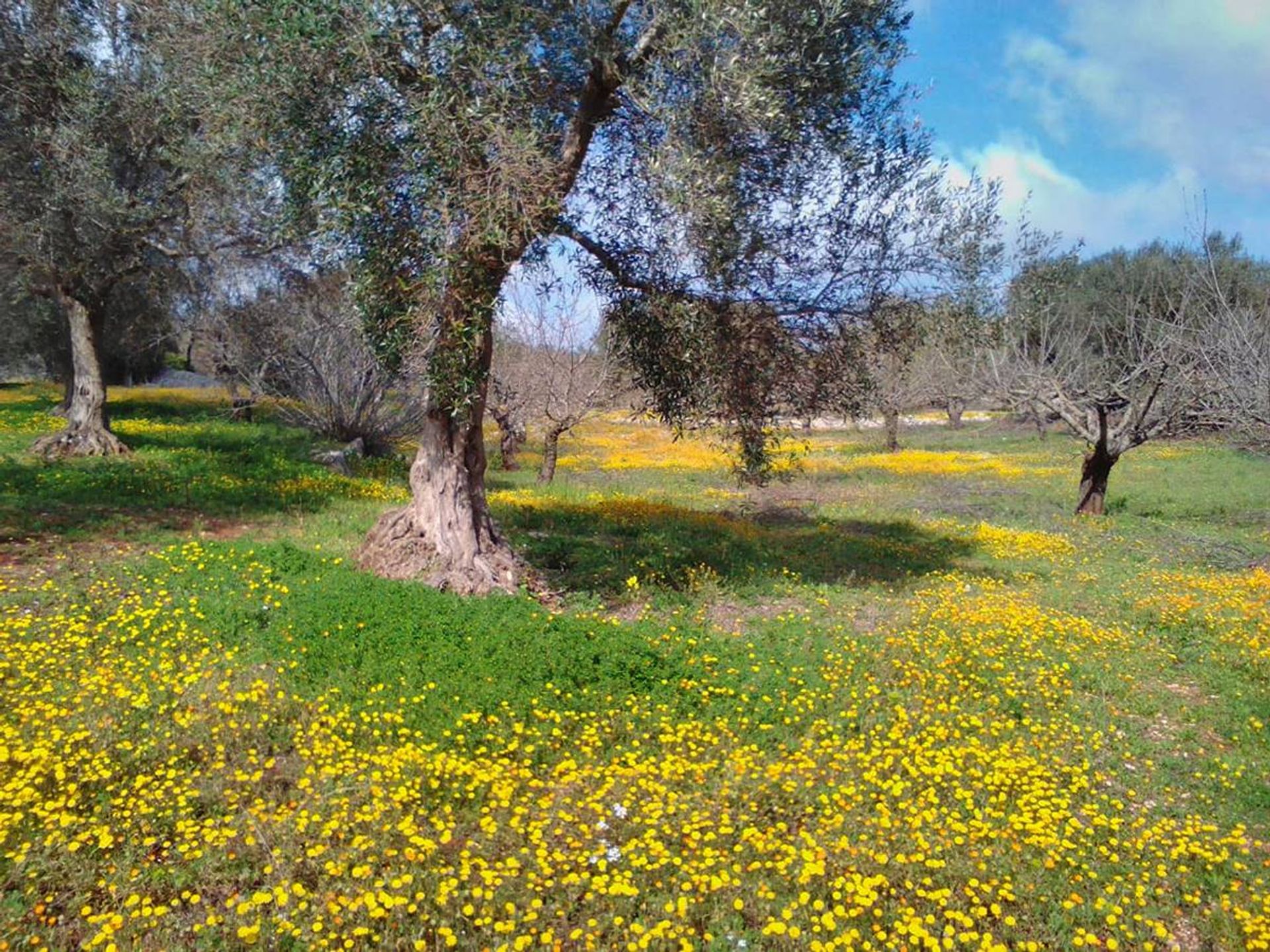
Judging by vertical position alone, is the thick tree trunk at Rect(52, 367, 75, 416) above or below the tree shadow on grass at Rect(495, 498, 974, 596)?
above

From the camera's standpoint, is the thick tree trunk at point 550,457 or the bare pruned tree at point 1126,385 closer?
the bare pruned tree at point 1126,385

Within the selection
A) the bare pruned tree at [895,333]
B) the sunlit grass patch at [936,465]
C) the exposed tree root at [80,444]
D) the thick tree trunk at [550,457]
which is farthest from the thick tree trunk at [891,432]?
the exposed tree root at [80,444]

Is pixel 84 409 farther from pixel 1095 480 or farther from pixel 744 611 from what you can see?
pixel 1095 480

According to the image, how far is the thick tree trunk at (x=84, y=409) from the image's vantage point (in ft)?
61.5

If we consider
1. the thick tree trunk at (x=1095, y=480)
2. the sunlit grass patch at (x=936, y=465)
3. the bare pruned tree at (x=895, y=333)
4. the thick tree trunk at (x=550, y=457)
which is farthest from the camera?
the sunlit grass patch at (x=936, y=465)

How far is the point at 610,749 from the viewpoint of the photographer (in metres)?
7.34

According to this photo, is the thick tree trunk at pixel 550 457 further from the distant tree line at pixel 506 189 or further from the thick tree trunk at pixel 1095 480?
the thick tree trunk at pixel 1095 480

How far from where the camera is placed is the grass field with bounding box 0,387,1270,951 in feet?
17.2

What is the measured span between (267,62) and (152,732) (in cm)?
642

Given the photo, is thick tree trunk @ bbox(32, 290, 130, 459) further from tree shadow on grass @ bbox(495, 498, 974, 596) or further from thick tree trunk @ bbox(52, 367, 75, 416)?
tree shadow on grass @ bbox(495, 498, 974, 596)

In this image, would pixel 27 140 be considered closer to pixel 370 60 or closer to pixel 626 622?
pixel 370 60

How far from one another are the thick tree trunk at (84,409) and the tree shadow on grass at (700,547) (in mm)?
8832

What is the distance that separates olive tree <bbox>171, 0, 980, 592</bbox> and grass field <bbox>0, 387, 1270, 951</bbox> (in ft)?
8.52

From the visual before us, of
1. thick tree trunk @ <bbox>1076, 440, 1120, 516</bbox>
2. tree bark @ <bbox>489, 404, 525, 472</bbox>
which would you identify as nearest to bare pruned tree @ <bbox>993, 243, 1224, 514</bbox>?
thick tree trunk @ <bbox>1076, 440, 1120, 516</bbox>
